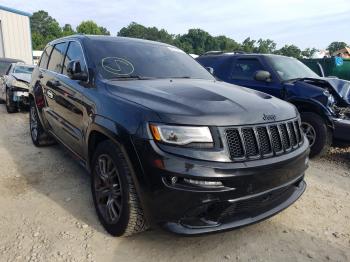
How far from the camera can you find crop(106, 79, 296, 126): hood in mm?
2537

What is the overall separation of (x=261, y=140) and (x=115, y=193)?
1302mm

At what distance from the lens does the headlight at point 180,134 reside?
2.47m

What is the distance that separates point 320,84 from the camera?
5703 mm

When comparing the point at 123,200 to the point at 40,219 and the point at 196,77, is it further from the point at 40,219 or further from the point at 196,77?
the point at 196,77

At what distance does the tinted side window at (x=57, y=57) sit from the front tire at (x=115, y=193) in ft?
6.13

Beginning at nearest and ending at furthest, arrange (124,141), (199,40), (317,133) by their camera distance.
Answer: (124,141) < (317,133) < (199,40)

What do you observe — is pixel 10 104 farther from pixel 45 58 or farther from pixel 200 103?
pixel 200 103

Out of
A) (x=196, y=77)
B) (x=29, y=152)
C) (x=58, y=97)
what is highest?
(x=196, y=77)

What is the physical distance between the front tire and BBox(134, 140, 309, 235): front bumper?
7.3 inches

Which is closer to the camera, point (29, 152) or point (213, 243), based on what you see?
point (213, 243)

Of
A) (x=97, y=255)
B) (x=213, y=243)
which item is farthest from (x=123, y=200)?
(x=213, y=243)

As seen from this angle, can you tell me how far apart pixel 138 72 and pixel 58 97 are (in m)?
1.27

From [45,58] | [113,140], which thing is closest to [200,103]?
[113,140]

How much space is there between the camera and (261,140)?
2.69 m
